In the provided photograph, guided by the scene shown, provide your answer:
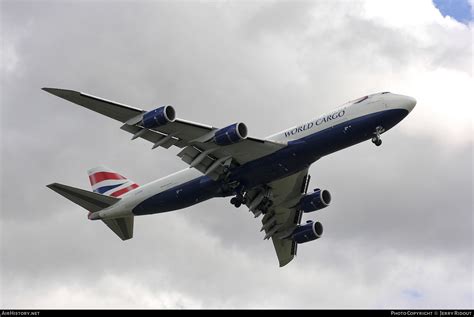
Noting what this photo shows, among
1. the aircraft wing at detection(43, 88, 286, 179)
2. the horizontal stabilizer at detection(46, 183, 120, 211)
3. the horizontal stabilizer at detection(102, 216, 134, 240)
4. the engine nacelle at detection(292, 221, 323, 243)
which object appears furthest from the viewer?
the engine nacelle at detection(292, 221, 323, 243)

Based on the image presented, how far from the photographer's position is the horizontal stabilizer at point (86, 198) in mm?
62281

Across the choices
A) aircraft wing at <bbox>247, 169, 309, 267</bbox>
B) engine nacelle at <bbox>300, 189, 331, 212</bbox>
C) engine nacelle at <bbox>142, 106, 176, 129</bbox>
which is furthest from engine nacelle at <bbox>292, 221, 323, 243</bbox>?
engine nacelle at <bbox>142, 106, 176, 129</bbox>

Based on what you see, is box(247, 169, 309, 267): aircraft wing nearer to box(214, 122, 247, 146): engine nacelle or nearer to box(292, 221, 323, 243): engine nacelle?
box(292, 221, 323, 243): engine nacelle

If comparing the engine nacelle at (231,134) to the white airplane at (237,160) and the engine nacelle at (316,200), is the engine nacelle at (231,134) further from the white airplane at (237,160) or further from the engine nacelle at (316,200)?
the engine nacelle at (316,200)

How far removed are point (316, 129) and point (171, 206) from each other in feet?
48.3

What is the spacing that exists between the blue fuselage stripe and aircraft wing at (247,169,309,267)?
5804mm

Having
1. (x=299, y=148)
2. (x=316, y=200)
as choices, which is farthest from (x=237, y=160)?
(x=316, y=200)

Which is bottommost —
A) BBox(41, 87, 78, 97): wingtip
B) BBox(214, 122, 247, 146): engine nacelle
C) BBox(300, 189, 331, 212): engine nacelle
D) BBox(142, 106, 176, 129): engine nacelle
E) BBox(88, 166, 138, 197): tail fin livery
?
BBox(300, 189, 331, 212): engine nacelle

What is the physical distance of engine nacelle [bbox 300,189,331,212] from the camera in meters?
63.0

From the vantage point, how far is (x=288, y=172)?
56.0 meters

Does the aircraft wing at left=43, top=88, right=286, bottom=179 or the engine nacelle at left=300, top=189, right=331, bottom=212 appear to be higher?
the aircraft wing at left=43, top=88, right=286, bottom=179

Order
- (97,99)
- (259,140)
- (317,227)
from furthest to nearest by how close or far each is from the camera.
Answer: (317,227) < (259,140) < (97,99)

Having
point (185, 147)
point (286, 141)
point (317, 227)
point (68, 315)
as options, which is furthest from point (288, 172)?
point (68, 315)

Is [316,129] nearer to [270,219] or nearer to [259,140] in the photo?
[259,140]
